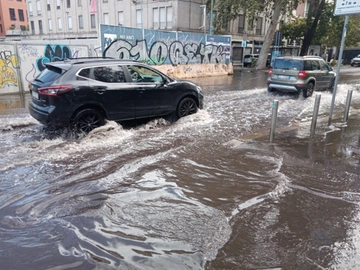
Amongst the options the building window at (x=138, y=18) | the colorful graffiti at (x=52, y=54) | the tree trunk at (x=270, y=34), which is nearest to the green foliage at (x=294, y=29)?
the tree trunk at (x=270, y=34)

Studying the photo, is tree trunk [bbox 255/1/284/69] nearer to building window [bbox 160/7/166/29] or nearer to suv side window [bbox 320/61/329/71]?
building window [bbox 160/7/166/29]

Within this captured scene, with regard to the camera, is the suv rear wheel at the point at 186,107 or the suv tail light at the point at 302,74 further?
the suv tail light at the point at 302,74

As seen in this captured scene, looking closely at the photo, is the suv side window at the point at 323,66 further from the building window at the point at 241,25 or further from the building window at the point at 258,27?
the building window at the point at 258,27

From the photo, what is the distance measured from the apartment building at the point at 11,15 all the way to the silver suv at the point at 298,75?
62.8 m

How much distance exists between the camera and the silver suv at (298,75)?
1236 centimetres

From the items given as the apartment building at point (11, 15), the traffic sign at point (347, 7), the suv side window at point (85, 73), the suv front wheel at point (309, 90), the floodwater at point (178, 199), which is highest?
the apartment building at point (11, 15)

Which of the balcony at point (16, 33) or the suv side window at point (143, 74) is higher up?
the balcony at point (16, 33)

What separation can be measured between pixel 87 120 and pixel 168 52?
47.9 ft

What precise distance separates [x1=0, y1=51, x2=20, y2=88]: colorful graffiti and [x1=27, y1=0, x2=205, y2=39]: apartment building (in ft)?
35.3

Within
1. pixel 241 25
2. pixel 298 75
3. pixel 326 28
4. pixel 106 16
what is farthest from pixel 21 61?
pixel 241 25

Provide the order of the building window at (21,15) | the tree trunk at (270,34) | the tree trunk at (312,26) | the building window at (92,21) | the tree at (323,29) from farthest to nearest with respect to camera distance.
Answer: the building window at (21,15), the building window at (92,21), the tree at (323,29), the tree trunk at (312,26), the tree trunk at (270,34)

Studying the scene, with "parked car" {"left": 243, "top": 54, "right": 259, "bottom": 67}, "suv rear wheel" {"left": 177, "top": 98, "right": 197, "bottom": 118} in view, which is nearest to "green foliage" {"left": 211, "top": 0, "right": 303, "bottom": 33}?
"parked car" {"left": 243, "top": 54, "right": 259, "bottom": 67}

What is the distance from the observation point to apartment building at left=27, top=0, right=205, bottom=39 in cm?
3422

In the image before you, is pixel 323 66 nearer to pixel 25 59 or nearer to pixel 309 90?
pixel 309 90
